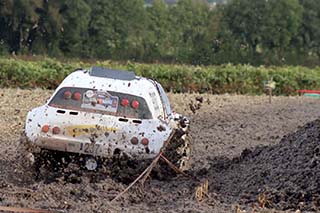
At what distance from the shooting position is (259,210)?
8.51 meters

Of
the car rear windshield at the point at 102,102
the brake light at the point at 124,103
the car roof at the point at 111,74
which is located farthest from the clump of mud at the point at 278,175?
the car roof at the point at 111,74

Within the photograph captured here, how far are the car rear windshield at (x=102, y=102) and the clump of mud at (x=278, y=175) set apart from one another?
1.28 m

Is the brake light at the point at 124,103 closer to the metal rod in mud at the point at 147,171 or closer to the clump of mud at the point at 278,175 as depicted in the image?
the metal rod in mud at the point at 147,171

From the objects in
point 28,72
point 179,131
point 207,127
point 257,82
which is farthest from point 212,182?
point 257,82

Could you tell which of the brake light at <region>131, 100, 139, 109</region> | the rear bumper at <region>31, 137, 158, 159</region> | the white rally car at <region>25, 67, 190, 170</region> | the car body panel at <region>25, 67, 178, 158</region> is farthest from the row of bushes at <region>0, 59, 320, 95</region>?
the rear bumper at <region>31, 137, 158, 159</region>

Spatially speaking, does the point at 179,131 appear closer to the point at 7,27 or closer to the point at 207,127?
the point at 207,127

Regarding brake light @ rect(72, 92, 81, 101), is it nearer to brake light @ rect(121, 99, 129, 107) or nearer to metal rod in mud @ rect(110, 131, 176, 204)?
brake light @ rect(121, 99, 129, 107)

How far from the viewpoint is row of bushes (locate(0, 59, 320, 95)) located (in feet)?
115

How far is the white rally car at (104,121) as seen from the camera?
39.4 feet

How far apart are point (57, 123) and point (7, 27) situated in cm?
4855

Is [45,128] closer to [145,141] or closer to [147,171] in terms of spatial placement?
[145,141]

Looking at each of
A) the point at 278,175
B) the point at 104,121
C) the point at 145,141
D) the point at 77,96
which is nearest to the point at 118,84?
the point at 77,96

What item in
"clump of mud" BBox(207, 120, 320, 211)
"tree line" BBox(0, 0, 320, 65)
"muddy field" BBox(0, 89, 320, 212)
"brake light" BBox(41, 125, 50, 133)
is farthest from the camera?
"tree line" BBox(0, 0, 320, 65)

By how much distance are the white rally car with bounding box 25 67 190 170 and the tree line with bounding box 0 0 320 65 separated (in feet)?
149
